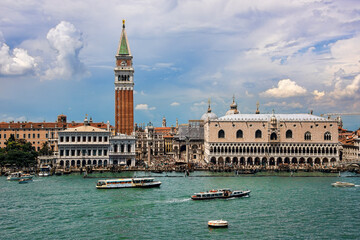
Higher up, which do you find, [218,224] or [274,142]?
[274,142]

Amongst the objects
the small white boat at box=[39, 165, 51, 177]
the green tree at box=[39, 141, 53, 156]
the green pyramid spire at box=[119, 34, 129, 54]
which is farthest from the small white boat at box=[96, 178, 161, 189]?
the green pyramid spire at box=[119, 34, 129, 54]

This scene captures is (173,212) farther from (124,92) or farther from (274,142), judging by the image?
(124,92)

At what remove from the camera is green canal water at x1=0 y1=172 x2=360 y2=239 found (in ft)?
100

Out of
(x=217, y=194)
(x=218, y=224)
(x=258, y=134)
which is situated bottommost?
(x=218, y=224)

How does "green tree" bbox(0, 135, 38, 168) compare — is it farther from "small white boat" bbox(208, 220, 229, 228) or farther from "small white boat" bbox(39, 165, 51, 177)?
"small white boat" bbox(208, 220, 229, 228)

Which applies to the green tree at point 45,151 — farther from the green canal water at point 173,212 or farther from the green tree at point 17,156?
the green canal water at point 173,212

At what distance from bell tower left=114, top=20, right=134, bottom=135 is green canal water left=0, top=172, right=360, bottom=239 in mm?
33325

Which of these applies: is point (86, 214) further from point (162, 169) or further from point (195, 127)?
point (195, 127)

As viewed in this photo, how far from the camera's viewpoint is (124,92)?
86000 mm

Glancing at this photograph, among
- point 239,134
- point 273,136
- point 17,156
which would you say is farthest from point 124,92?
point 273,136

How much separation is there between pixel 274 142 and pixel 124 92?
112 ft

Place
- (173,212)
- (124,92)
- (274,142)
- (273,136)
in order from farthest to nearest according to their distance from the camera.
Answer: (124,92) → (273,136) → (274,142) → (173,212)

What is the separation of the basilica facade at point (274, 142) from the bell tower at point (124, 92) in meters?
20.6

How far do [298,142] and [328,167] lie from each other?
24.9ft
